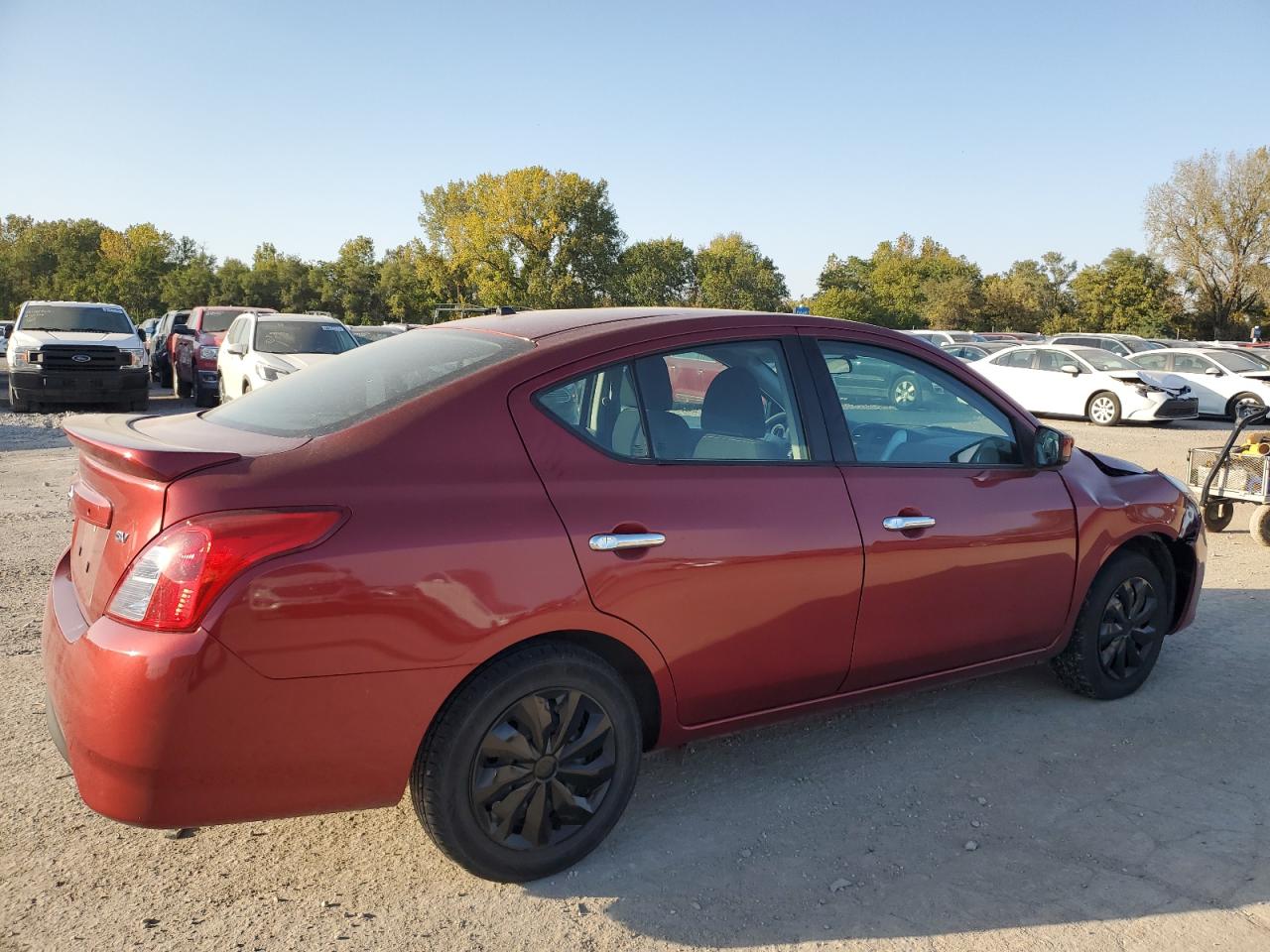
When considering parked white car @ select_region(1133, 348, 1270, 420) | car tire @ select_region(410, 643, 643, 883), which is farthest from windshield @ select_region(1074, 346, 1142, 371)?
car tire @ select_region(410, 643, 643, 883)

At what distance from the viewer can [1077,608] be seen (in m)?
4.36

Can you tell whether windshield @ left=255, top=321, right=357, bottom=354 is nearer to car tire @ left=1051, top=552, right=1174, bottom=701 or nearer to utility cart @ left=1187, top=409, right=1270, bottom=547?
utility cart @ left=1187, top=409, right=1270, bottom=547

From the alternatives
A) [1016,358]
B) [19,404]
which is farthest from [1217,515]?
[19,404]

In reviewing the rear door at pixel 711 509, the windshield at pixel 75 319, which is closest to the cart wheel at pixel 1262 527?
the rear door at pixel 711 509

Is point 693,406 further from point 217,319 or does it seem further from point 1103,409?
point 217,319

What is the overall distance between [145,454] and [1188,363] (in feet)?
79.0

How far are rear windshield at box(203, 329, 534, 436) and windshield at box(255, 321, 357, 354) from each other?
11.6 m

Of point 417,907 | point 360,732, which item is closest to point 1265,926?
point 417,907

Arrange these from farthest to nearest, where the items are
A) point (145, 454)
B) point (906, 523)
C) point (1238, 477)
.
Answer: point (1238, 477)
point (906, 523)
point (145, 454)

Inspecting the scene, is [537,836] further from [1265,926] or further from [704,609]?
[1265,926]

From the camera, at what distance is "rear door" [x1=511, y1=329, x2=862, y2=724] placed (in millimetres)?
3021

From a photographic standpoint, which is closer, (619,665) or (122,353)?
(619,665)

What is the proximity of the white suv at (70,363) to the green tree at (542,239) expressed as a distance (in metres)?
68.1

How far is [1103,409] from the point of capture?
20.1 m
